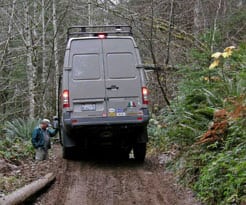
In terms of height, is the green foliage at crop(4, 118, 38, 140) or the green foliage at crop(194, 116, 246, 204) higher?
the green foliage at crop(194, 116, 246, 204)

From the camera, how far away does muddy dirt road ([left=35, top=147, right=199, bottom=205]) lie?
25.0 ft

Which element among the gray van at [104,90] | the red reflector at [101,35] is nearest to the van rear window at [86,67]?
the gray van at [104,90]

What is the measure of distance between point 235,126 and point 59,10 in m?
21.3

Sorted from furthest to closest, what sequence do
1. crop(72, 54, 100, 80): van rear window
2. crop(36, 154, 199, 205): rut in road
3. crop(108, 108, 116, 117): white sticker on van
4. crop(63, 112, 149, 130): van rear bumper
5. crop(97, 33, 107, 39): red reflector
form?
crop(97, 33, 107, 39): red reflector → crop(72, 54, 100, 80): van rear window → crop(108, 108, 116, 117): white sticker on van → crop(63, 112, 149, 130): van rear bumper → crop(36, 154, 199, 205): rut in road

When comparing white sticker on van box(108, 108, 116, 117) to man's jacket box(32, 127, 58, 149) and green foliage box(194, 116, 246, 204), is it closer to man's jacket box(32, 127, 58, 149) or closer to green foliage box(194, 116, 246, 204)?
green foliage box(194, 116, 246, 204)

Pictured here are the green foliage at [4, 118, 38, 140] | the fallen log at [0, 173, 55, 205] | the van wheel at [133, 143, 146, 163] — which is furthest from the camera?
the green foliage at [4, 118, 38, 140]

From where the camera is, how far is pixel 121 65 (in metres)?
10.5

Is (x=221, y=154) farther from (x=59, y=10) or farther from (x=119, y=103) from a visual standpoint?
(x=59, y=10)

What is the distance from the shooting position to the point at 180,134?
9.92m

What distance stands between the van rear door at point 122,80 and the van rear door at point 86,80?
0.49 feet

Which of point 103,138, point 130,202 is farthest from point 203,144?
point 103,138

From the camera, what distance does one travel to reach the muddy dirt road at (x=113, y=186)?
299 inches

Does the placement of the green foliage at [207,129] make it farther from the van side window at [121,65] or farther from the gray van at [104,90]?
the van side window at [121,65]

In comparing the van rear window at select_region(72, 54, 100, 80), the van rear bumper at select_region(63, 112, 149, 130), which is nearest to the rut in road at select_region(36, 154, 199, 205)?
the van rear bumper at select_region(63, 112, 149, 130)
